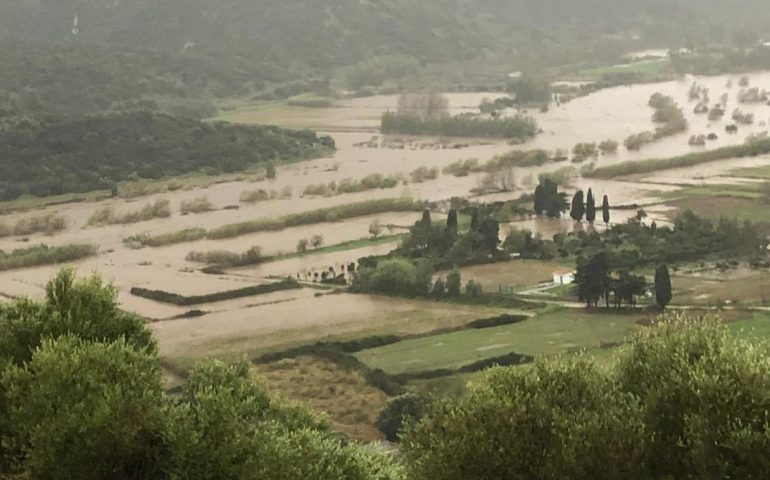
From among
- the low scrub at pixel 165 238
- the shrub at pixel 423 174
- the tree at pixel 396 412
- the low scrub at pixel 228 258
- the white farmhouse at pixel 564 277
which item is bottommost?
the tree at pixel 396 412

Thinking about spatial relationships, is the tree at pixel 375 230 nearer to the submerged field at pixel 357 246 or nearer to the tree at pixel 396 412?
the submerged field at pixel 357 246

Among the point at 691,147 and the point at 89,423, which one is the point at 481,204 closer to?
the point at 691,147

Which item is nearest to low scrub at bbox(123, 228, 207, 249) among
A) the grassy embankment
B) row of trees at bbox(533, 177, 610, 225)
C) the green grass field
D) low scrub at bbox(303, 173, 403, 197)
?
the grassy embankment

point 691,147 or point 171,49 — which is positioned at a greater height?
point 171,49

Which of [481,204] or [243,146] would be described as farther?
[243,146]

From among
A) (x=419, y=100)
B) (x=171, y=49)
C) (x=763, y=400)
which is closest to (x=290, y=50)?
(x=171, y=49)

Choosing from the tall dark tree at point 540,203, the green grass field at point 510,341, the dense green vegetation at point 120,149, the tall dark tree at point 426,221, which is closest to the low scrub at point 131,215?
the dense green vegetation at point 120,149

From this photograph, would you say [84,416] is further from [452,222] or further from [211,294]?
[452,222]
